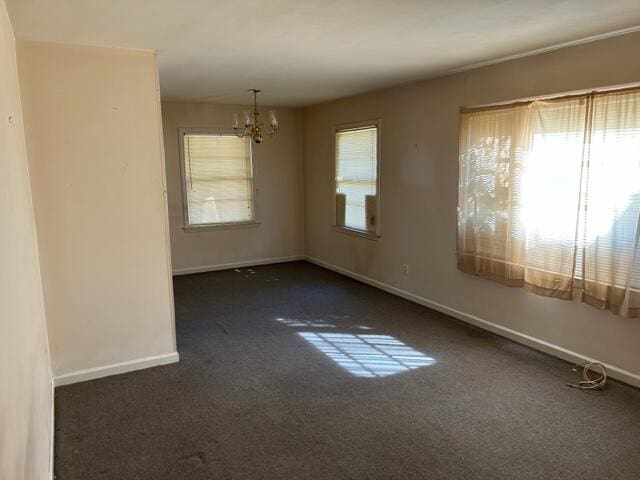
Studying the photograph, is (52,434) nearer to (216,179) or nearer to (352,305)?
(352,305)

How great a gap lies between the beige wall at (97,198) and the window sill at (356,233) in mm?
2772

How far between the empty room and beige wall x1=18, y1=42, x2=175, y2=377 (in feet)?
0.04

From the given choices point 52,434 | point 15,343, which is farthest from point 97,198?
point 15,343

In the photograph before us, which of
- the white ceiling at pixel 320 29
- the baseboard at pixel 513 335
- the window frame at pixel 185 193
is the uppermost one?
the white ceiling at pixel 320 29

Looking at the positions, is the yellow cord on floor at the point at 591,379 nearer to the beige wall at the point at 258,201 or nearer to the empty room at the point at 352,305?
the empty room at the point at 352,305

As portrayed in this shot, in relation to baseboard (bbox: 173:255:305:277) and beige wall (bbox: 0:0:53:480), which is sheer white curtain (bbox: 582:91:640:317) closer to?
beige wall (bbox: 0:0:53:480)

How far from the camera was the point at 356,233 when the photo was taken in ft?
19.3

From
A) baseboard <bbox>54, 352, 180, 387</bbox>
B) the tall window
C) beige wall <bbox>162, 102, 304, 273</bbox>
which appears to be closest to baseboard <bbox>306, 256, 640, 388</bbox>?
the tall window

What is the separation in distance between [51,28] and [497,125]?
3.18 meters

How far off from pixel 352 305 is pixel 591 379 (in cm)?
235

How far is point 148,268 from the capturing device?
11.1 feet

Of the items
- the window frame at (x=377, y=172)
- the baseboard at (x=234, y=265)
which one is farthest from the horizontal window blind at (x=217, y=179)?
the window frame at (x=377, y=172)

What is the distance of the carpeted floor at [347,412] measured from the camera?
7.68 feet

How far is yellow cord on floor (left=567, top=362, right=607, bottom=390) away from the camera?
3.07 metres
